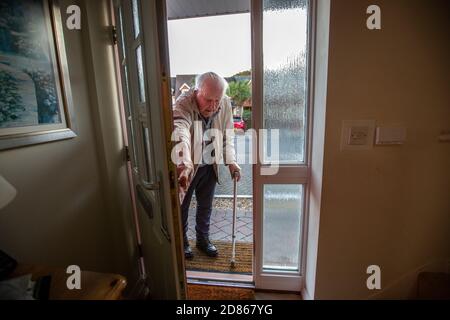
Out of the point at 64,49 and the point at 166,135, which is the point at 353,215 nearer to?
the point at 166,135

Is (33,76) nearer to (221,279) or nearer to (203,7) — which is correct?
(203,7)

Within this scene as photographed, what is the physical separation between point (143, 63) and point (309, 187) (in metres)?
1.10

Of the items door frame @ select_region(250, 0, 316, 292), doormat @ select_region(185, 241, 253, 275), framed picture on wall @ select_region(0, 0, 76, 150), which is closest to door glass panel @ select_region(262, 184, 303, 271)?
door frame @ select_region(250, 0, 316, 292)

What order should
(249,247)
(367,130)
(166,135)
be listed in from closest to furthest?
(166,135), (367,130), (249,247)

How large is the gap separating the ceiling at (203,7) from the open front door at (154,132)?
631 mm

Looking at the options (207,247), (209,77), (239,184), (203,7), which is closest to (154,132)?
(209,77)

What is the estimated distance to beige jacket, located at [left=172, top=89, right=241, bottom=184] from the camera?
4.52ft

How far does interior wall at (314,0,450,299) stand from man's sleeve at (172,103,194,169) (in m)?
0.81

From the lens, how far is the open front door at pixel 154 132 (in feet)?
2.34

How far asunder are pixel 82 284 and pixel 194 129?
1.11 metres

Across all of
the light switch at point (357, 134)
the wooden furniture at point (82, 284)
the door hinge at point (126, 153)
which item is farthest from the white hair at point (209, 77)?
the wooden furniture at point (82, 284)
